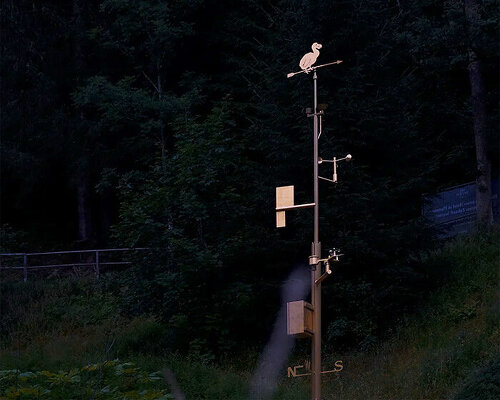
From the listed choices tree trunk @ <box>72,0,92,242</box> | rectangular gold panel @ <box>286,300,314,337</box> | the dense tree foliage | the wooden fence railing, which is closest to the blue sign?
the dense tree foliage

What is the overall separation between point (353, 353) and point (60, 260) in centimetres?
1496

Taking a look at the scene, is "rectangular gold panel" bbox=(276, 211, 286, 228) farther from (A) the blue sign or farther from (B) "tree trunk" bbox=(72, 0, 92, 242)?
(B) "tree trunk" bbox=(72, 0, 92, 242)

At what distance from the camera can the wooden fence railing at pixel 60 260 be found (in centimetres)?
3114

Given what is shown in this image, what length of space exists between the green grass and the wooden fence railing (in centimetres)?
177

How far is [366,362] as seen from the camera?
22.1 m

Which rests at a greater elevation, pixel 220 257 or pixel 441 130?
pixel 441 130

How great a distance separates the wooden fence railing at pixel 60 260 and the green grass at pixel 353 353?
1767 millimetres

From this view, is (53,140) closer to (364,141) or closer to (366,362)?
(364,141)

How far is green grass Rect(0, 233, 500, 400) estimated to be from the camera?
64.6 ft

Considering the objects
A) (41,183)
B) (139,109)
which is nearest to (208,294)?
(139,109)

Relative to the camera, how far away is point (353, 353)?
2292 cm

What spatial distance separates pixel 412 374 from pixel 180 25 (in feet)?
62.6

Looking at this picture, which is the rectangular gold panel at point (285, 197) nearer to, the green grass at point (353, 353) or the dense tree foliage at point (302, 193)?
the green grass at point (353, 353)

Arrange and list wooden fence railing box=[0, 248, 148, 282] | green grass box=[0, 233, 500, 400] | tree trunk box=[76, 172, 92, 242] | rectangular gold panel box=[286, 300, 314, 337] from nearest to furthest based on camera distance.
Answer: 1. rectangular gold panel box=[286, 300, 314, 337]
2. green grass box=[0, 233, 500, 400]
3. wooden fence railing box=[0, 248, 148, 282]
4. tree trunk box=[76, 172, 92, 242]
